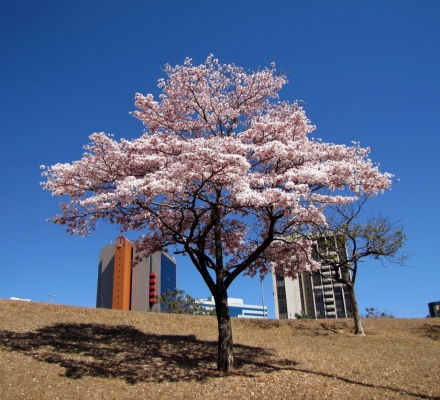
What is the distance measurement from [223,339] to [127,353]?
4.33m

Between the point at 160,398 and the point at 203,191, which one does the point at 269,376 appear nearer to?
the point at 160,398

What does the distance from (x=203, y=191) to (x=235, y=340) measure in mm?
10653

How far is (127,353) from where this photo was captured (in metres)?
16.4

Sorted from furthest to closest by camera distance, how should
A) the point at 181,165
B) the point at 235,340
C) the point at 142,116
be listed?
the point at 235,340, the point at 142,116, the point at 181,165

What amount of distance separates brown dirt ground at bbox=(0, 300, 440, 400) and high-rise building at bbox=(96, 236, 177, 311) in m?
116

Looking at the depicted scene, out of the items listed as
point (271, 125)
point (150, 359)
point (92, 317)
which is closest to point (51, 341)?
point (150, 359)

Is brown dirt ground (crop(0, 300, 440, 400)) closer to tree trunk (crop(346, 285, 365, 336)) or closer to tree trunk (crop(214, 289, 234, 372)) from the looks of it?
tree trunk (crop(214, 289, 234, 372))

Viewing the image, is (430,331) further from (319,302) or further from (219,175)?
(319,302)

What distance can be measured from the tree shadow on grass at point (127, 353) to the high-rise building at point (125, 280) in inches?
4660

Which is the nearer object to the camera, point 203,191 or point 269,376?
point 269,376

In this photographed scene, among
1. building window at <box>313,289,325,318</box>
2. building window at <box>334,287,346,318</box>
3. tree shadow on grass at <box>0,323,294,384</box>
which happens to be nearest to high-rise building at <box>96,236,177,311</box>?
building window at <box>313,289,325,318</box>

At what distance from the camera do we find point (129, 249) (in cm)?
14262

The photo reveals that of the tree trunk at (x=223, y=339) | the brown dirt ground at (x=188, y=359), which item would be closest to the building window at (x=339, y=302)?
the brown dirt ground at (x=188, y=359)

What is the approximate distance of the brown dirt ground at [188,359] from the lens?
12156mm
